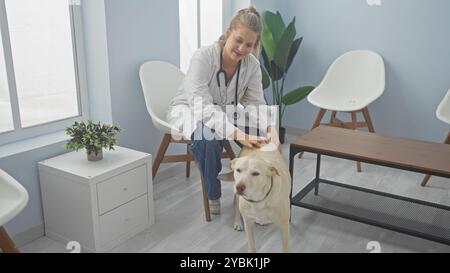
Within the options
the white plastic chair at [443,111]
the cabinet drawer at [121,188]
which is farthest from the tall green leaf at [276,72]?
the cabinet drawer at [121,188]

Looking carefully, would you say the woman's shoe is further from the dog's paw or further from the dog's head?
the dog's head

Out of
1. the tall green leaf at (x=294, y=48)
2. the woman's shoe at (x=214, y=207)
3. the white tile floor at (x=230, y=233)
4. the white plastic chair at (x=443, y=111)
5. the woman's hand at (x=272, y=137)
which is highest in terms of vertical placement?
the tall green leaf at (x=294, y=48)

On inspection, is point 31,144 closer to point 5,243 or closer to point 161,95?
point 5,243

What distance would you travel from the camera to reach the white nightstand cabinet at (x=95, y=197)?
193 centimetres

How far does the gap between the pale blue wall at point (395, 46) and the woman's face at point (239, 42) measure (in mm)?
1681

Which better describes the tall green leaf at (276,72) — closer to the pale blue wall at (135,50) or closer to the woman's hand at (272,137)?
the pale blue wall at (135,50)

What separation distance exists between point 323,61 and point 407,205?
165cm

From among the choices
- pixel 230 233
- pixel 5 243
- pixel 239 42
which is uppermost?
pixel 239 42

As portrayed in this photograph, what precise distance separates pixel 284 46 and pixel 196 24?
712mm

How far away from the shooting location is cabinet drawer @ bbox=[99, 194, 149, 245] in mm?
1996

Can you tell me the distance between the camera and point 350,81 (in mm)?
3471

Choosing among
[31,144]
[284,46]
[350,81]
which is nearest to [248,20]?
[31,144]

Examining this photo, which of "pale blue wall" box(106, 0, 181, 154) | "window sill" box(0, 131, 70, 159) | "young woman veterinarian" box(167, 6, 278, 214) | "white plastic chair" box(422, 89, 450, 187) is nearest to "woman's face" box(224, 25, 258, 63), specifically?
"young woman veterinarian" box(167, 6, 278, 214)
